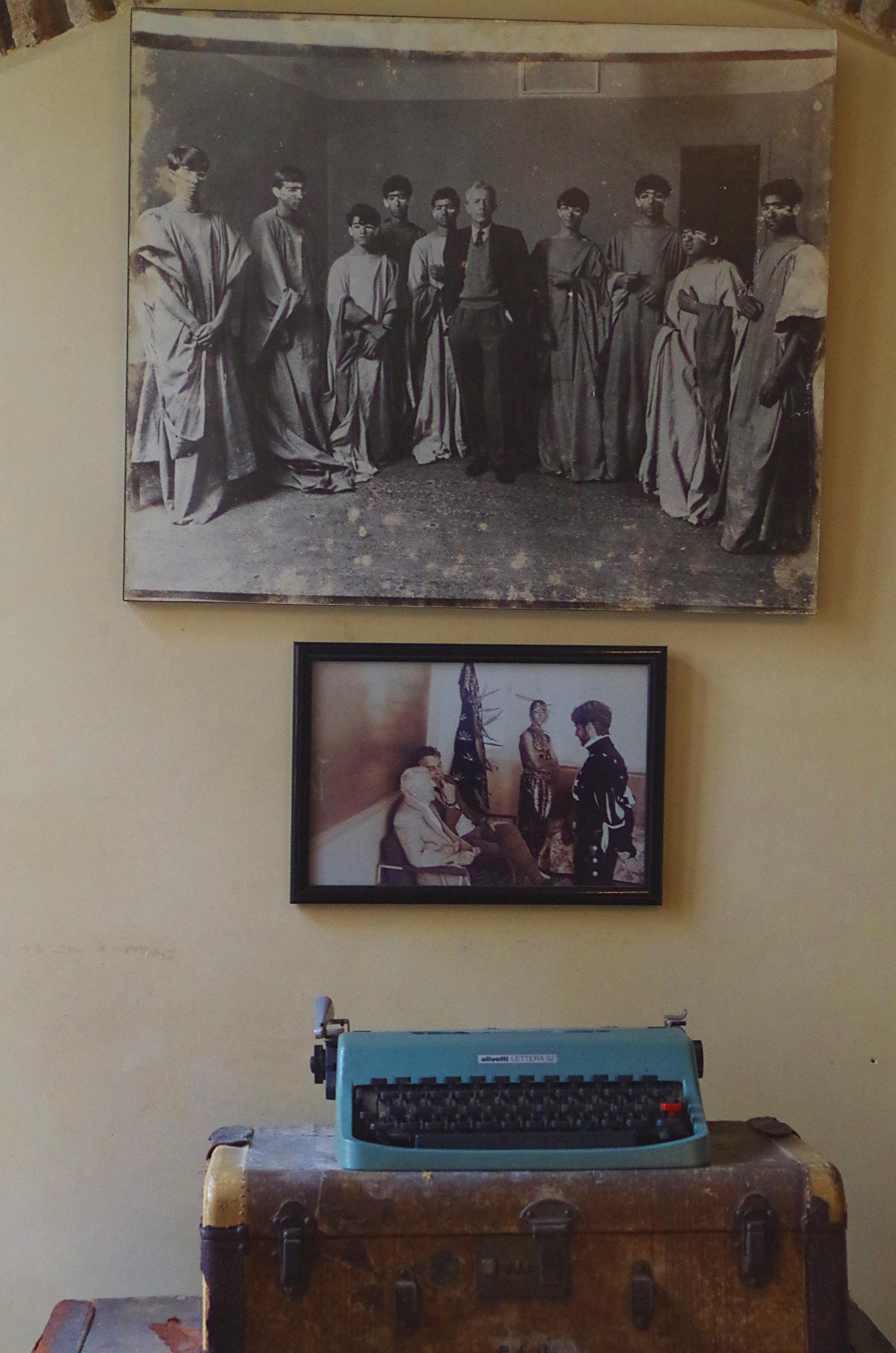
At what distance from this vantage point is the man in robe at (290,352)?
226 cm

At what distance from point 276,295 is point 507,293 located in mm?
477

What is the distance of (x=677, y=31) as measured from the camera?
2279 mm

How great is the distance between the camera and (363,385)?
229cm

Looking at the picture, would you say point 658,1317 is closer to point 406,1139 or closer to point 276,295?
point 406,1139

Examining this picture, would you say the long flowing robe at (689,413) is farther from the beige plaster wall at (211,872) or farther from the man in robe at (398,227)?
the man in robe at (398,227)

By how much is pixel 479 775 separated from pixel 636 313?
1.02 meters

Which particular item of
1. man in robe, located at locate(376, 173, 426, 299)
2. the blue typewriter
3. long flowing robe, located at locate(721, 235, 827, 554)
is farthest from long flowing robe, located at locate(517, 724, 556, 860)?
man in robe, located at locate(376, 173, 426, 299)

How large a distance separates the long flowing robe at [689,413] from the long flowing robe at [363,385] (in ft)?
1.80

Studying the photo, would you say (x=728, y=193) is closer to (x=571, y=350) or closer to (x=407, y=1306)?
(x=571, y=350)

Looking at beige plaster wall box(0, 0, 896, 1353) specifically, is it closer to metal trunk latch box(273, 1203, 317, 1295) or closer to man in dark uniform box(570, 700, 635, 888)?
man in dark uniform box(570, 700, 635, 888)

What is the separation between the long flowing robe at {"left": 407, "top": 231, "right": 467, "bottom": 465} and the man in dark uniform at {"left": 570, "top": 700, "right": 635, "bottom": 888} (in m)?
0.62

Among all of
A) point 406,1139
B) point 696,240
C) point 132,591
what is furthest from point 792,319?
point 406,1139

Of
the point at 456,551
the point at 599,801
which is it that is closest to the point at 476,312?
the point at 456,551

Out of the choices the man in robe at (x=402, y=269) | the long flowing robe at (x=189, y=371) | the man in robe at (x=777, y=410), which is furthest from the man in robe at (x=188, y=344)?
the man in robe at (x=777, y=410)
